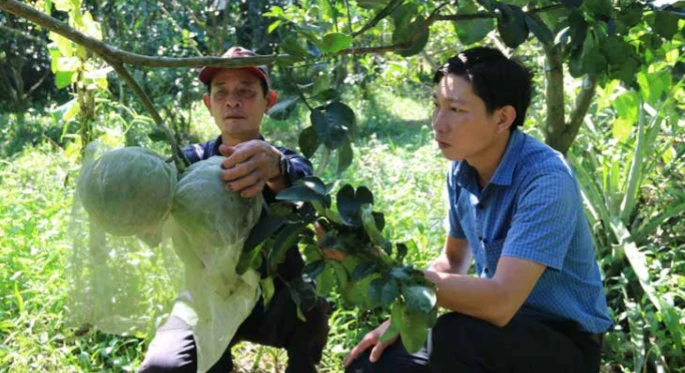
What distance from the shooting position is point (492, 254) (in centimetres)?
187

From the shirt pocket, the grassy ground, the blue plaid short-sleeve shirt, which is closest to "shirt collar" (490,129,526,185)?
the blue plaid short-sleeve shirt

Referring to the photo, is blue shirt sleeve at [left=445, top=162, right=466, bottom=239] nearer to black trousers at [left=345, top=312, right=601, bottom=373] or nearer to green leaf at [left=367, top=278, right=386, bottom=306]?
black trousers at [left=345, top=312, right=601, bottom=373]

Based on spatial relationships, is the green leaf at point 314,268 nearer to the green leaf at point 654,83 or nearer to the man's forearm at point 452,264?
the man's forearm at point 452,264

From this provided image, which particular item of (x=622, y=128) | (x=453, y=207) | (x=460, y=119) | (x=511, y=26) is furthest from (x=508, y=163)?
(x=622, y=128)

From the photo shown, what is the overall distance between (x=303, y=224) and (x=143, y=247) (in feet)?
1.18

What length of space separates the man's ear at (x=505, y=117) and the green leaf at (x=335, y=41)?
2.39ft

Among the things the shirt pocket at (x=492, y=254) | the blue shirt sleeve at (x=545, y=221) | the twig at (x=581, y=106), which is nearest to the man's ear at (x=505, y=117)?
the blue shirt sleeve at (x=545, y=221)

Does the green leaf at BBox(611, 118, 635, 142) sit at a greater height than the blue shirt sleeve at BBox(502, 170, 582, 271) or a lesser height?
greater

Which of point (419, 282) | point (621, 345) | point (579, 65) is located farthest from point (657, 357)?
point (419, 282)

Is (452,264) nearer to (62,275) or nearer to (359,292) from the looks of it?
(359,292)

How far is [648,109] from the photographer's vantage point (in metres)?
3.27

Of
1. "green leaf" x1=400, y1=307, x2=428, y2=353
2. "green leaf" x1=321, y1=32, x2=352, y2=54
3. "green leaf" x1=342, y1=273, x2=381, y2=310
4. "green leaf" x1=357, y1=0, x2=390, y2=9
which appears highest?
"green leaf" x1=357, y1=0, x2=390, y2=9

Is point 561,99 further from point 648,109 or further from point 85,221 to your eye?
point 85,221

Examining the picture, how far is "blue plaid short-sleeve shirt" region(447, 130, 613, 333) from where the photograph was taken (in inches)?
65.8
